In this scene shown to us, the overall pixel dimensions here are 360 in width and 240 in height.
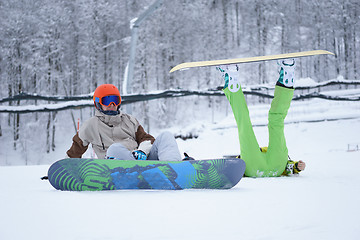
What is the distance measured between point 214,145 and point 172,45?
26.9 ft

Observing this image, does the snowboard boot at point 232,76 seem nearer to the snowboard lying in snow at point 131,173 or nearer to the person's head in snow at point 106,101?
the snowboard lying in snow at point 131,173

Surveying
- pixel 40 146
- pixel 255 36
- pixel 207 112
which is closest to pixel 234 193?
pixel 40 146

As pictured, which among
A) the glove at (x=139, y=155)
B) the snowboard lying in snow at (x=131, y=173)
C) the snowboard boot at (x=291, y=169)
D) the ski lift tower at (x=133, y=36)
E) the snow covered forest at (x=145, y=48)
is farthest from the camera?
the snow covered forest at (x=145, y=48)

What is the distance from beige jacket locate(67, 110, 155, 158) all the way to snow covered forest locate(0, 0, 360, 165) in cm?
1001

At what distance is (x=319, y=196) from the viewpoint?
1378mm

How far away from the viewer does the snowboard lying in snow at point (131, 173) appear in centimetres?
151

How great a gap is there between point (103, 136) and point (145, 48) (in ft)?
38.0

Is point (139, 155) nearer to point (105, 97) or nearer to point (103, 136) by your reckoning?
point (103, 136)

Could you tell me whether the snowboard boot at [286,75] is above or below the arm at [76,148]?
above

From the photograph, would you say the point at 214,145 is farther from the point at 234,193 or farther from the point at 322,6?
the point at 322,6

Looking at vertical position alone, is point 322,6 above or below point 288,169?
above

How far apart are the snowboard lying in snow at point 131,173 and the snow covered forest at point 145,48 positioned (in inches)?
415

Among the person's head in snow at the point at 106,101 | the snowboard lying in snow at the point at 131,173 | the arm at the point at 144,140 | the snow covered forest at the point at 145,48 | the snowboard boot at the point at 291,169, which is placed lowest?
the snowboard boot at the point at 291,169

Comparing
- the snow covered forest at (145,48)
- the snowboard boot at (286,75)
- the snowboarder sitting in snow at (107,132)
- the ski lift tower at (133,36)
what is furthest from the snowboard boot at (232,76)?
the snow covered forest at (145,48)
